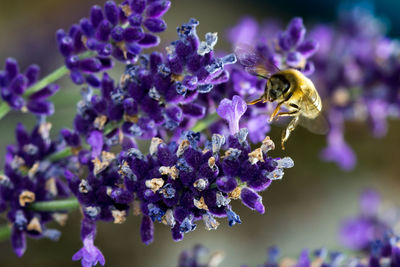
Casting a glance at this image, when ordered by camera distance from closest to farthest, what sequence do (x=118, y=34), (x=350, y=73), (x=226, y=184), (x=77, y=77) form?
(x=226, y=184) < (x=118, y=34) < (x=77, y=77) < (x=350, y=73)

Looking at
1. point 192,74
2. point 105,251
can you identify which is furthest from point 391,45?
point 105,251

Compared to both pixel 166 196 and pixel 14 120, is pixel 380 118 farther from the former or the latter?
pixel 14 120

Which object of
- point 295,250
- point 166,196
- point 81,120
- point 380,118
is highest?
point 81,120

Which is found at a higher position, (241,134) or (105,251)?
(241,134)

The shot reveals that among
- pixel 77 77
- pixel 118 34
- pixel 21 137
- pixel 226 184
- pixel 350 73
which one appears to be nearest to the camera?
pixel 226 184

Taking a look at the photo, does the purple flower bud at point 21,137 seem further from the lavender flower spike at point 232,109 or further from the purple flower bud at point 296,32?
the purple flower bud at point 296,32

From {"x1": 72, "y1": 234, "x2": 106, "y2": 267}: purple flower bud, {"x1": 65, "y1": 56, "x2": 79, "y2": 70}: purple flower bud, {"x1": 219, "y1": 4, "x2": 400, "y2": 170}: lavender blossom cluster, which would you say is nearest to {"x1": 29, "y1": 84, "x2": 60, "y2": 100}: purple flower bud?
{"x1": 65, "y1": 56, "x2": 79, "y2": 70}: purple flower bud

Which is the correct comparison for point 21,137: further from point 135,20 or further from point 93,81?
point 135,20

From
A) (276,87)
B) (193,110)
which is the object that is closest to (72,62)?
(193,110)
